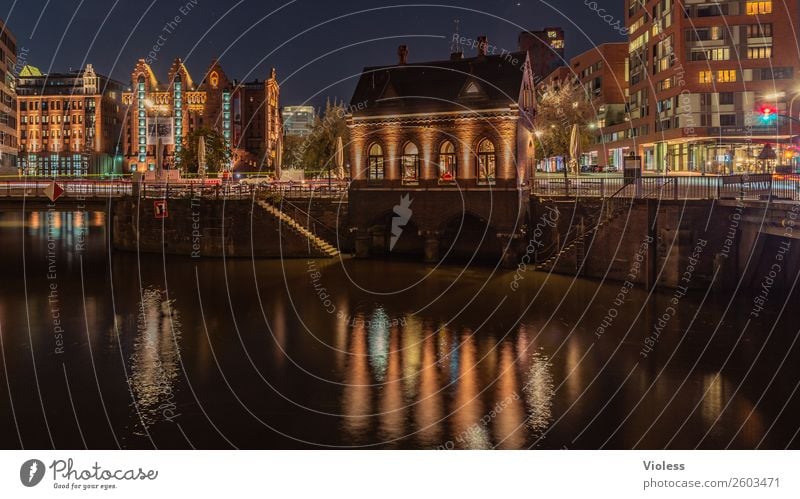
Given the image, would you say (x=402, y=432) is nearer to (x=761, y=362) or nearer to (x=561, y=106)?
(x=761, y=362)

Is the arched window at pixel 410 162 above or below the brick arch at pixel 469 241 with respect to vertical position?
above

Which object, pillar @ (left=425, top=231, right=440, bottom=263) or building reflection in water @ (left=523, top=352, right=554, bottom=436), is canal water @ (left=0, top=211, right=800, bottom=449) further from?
pillar @ (left=425, top=231, right=440, bottom=263)

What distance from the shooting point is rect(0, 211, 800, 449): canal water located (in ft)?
74.7

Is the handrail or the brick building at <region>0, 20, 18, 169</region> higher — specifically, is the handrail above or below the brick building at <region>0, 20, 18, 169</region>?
below

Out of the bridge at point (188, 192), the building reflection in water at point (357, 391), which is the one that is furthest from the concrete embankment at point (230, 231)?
the building reflection in water at point (357, 391)

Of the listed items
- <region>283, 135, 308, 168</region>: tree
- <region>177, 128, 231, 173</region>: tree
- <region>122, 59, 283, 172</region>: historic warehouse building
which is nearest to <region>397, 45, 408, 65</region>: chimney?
<region>283, 135, 308, 168</region>: tree

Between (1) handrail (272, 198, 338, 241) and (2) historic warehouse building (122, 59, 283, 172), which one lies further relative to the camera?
(2) historic warehouse building (122, 59, 283, 172)

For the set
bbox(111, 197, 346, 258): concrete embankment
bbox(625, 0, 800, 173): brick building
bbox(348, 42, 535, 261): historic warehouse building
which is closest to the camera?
bbox(348, 42, 535, 261): historic warehouse building

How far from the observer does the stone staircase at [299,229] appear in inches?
2453

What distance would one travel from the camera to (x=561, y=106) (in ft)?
304

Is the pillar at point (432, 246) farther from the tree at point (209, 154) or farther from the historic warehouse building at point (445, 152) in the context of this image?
the tree at point (209, 154)

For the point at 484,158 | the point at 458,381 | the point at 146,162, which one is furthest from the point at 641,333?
the point at 146,162

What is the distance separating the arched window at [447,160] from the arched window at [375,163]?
5.08 metres

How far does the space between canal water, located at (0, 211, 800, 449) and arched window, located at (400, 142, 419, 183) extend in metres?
11.5
